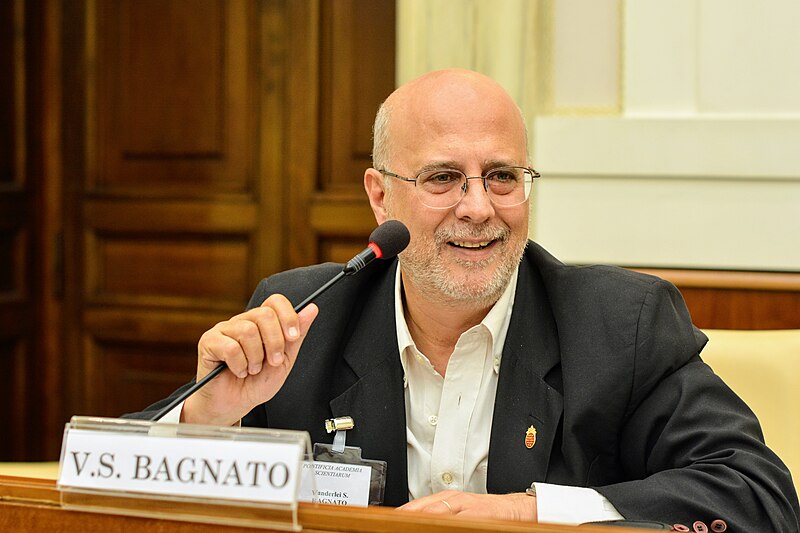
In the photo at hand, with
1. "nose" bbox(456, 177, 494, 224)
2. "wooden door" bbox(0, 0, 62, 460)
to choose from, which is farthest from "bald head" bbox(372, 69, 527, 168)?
"wooden door" bbox(0, 0, 62, 460)

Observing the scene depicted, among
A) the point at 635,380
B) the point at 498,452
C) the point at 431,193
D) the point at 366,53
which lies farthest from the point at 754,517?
the point at 366,53

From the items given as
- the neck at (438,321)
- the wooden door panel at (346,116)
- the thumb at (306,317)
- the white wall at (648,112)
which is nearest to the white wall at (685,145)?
the white wall at (648,112)

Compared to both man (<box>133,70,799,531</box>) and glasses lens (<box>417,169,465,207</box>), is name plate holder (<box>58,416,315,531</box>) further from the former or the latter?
glasses lens (<box>417,169,465,207</box>)

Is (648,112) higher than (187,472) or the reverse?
higher

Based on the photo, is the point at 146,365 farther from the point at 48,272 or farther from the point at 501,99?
the point at 501,99

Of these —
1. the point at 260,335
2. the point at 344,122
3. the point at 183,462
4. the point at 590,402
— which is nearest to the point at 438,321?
the point at 590,402

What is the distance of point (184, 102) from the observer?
11.5ft

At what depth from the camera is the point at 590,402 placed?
1.61m

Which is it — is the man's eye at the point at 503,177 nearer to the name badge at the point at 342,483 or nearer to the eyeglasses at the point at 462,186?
the eyeglasses at the point at 462,186

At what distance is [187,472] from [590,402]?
2.54 feet

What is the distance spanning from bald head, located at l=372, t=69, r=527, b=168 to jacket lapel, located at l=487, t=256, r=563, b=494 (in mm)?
325

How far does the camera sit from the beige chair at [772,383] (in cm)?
186

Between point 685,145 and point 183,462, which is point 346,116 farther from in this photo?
point 183,462

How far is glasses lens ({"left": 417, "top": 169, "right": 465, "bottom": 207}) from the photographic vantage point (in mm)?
1737
